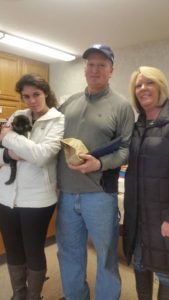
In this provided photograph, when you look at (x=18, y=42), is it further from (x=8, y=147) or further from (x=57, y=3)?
(x=8, y=147)

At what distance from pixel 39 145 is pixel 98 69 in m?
0.47

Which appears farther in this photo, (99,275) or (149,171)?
(99,275)

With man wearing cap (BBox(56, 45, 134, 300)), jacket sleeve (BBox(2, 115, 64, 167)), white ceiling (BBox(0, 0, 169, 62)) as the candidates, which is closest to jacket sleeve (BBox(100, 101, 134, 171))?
man wearing cap (BBox(56, 45, 134, 300))

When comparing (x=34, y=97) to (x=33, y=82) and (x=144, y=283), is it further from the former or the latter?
(x=144, y=283)

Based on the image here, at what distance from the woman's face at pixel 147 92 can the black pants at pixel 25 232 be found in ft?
2.31

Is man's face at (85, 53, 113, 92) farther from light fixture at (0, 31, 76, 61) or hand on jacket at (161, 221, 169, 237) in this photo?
light fixture at (0, 31, 76, 61)

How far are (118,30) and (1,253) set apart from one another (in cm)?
212

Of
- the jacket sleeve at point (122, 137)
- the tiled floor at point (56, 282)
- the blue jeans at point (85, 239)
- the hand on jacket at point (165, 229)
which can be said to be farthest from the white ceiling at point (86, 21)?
the tiled floor at point (56, 282)

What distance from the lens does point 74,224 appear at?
1557 millimetres

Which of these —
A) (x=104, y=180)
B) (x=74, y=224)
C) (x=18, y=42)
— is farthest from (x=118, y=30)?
(x=74, y=224)

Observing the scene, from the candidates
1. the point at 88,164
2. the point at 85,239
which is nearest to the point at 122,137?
the point at 88,164

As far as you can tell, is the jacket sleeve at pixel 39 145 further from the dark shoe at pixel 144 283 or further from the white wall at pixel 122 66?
the white wall at pixel 122 66

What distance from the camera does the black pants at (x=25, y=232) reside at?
4.88 feet

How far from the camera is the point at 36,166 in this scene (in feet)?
4.84
